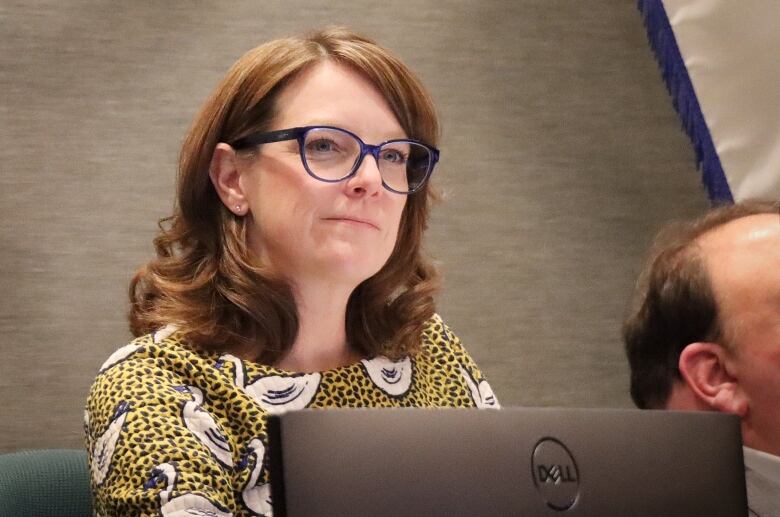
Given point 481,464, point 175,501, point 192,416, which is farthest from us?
point 192,416

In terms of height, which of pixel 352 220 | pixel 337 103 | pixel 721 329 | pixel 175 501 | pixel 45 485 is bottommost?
pixel 45 485

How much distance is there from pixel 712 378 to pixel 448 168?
991 mm

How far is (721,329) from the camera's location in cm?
117

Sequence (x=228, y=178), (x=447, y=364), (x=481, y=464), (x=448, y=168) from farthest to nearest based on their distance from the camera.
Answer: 1. (x=448, y=168)
2. (x=447, y=364)
3. (x=228, y=178)
4. (x=481, y=464)

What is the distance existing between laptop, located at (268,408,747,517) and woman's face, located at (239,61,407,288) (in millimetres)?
553

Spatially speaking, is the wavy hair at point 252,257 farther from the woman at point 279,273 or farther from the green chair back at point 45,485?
the green chair back at point 45,485

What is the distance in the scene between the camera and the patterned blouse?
3.50 ft

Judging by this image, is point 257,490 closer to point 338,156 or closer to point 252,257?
point 252,257

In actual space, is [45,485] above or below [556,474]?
below

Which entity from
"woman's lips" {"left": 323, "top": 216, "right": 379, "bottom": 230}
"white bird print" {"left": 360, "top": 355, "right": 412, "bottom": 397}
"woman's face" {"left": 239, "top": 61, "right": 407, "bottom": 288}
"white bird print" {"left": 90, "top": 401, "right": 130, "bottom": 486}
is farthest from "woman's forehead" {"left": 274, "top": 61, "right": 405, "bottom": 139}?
"white bird print" {"left": 90, "top": 401, "right": 130, "bottom": 486}

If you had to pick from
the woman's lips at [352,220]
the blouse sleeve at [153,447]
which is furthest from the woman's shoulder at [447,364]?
the blouse sleeve at [153,447]

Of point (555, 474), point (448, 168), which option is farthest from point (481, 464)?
point (448, 168)

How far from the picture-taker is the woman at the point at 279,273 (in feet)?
3.88

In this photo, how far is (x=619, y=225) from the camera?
2.18 metres
